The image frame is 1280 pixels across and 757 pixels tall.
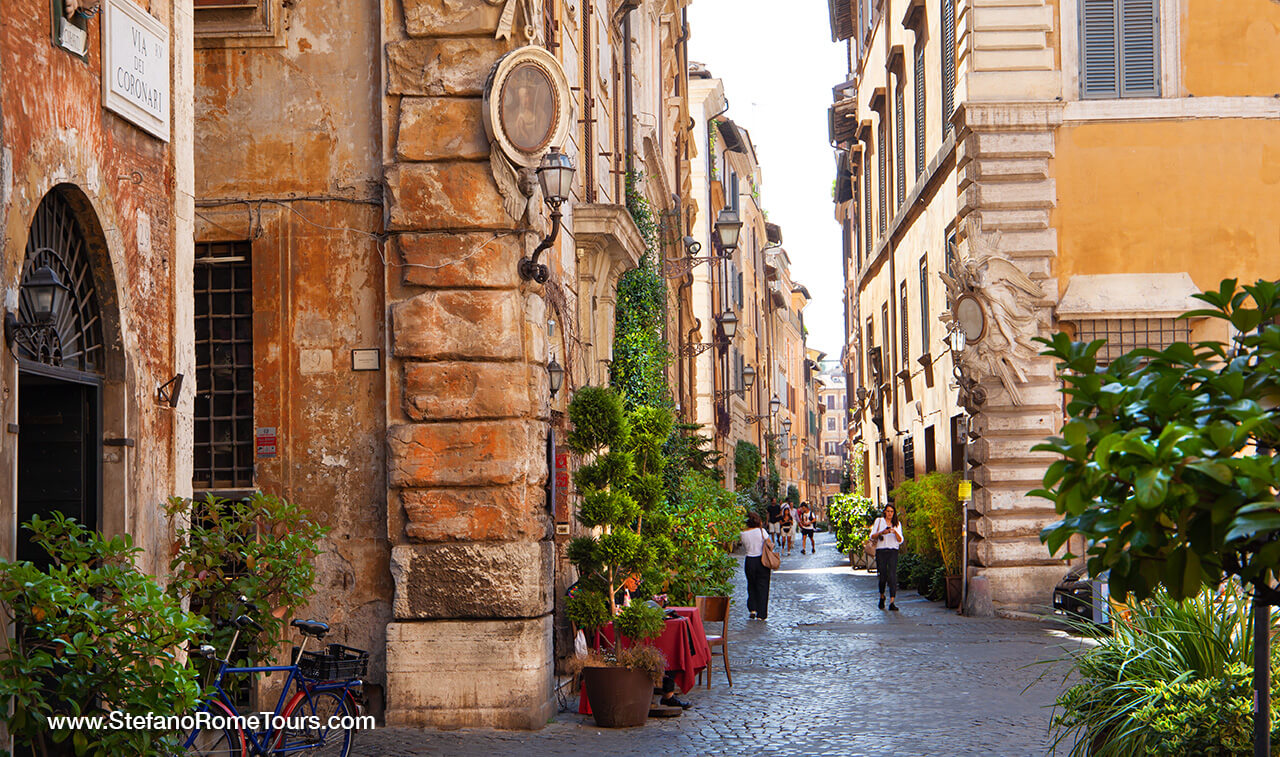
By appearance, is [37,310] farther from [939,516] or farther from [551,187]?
[939,516]

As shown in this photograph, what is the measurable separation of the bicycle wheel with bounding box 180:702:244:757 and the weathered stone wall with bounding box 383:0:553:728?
2.42 m

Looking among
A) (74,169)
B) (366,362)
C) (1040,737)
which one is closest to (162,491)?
(74,169)

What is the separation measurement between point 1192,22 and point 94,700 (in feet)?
58.2

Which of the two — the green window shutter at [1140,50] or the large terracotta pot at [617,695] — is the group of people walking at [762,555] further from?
the large terracotta pot at [617,695]

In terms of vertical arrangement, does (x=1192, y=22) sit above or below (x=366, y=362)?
above

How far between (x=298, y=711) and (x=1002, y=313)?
1298 cm

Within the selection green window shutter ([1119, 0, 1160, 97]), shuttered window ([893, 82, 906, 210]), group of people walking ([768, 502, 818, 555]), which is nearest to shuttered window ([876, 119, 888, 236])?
shuttered window ([893, 82, 906, 210])

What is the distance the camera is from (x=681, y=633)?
11.5 metres

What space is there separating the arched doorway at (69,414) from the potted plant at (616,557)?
438 cm

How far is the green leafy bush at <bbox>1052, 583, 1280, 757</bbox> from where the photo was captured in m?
5.73

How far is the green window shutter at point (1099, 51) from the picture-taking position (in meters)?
19.4

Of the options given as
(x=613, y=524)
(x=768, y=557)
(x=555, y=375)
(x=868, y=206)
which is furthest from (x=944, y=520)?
(x=868, y=206)

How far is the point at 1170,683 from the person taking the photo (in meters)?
6.14

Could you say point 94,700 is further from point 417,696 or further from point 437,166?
point 437,166
